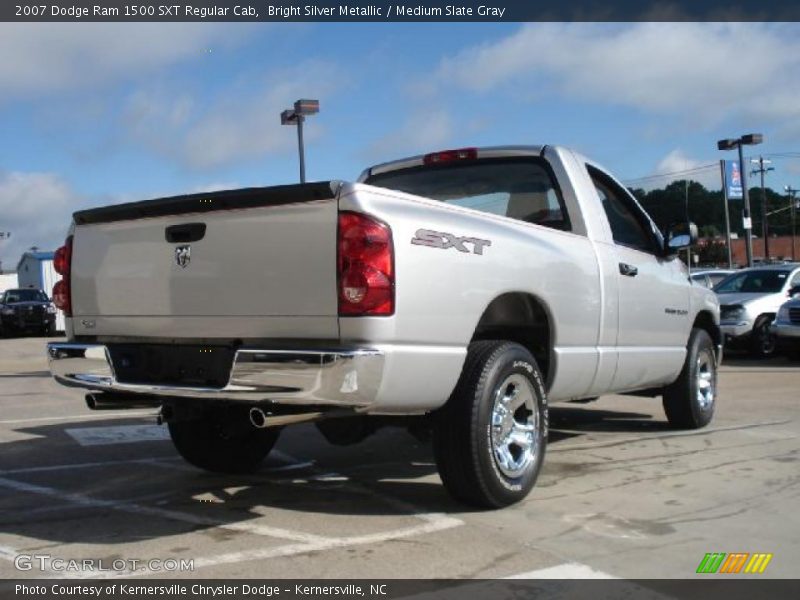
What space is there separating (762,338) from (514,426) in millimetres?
11344

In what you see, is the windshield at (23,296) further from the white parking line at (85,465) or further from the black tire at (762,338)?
the white parking line at (85,465)

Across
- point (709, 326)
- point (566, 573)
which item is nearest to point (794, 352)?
point (709, 326)

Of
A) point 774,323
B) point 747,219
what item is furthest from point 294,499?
point 747,219

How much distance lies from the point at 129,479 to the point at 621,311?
12.0 ft

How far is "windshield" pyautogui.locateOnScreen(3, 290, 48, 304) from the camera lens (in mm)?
29000

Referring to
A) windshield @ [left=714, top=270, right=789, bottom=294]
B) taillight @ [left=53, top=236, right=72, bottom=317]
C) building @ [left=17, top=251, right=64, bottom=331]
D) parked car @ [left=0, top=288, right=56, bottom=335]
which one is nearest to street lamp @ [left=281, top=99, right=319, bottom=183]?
windshield @ [left=714, top=270, right=789, bottom=294]

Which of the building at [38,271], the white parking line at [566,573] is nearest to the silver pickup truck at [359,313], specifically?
the white parking line at [566,573]

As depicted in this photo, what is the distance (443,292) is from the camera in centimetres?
421

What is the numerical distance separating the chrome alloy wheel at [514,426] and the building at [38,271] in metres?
29.4

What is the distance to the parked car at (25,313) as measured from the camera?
28.2m

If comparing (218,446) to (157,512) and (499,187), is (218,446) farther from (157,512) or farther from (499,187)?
(499,187)

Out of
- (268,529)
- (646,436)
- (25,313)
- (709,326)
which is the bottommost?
(646,436)

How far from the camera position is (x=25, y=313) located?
28281 mm

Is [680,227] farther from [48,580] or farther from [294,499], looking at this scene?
[48,580]
